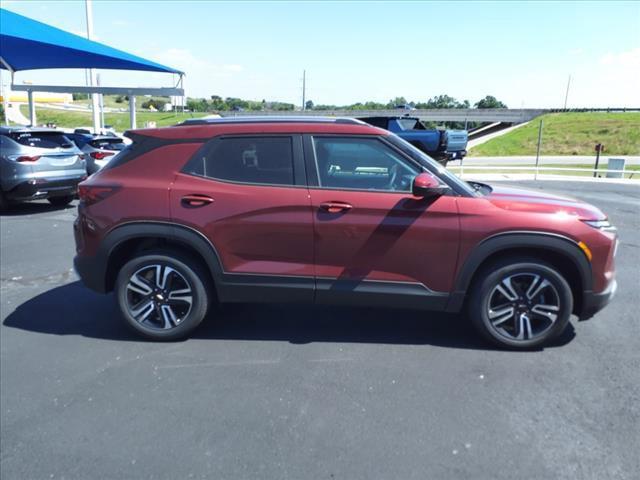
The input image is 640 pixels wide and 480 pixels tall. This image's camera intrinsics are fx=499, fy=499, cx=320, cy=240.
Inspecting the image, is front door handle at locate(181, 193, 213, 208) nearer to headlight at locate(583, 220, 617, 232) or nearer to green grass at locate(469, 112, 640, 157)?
headlight at locate(583, 220, 617, 232)

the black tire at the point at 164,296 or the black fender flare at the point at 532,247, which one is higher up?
the black fender flare at the point at 532,247

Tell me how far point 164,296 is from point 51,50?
→ 15.7m

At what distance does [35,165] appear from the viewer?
30.2 feet

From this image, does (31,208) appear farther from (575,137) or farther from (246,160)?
(575,137)

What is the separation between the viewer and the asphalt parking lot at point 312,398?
262cm

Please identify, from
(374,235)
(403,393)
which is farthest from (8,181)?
(403,393)

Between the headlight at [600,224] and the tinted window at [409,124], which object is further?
the tinted window at [409,124]

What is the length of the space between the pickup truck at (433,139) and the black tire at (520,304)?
12281 mm

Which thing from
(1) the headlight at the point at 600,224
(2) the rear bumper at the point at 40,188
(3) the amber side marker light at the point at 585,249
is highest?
(1) the headlight at the point at 600,224

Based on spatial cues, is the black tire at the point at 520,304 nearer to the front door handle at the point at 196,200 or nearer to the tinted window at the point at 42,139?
the front door handle at the point at 196,200

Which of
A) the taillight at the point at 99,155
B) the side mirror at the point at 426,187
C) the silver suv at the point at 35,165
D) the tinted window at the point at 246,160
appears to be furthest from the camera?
the taillight at the point at 99,155

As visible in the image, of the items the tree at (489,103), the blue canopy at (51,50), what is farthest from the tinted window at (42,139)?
the tree at (489,103)

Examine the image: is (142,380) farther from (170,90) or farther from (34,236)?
(170,90)

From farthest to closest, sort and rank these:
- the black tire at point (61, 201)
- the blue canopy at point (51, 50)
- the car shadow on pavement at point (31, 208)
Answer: the blue canopy at point (51, 50) → the black tire at point (61, 201) → the car shadow on pavement at point (31, 208)
